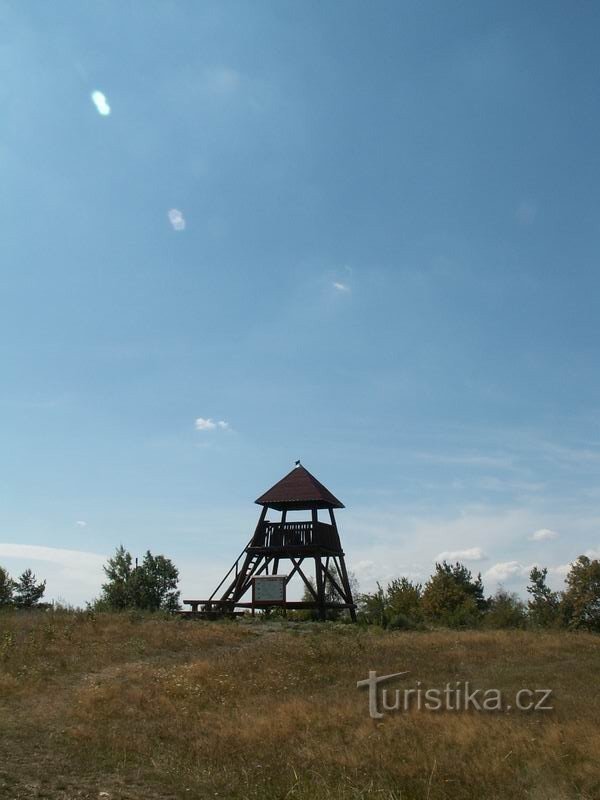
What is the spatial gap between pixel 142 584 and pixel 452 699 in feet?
104

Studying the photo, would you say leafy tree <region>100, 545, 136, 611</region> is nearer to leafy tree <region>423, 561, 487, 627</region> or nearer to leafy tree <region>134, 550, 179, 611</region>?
leafy tree <region>134, 550, 179, 611</region>

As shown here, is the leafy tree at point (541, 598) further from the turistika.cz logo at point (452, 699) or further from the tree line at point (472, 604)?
the turistika.cz logo at point (452, 699)

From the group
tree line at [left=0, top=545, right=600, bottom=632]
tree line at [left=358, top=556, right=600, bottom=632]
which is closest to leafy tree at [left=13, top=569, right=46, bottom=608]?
tree line at [left=0, top=545, right=600, bottom=632]

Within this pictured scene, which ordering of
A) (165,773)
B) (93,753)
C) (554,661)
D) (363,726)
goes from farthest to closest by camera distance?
(554,661)
(363,726)
(93,753)
(165,773)

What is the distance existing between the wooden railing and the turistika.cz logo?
20186 millimetres

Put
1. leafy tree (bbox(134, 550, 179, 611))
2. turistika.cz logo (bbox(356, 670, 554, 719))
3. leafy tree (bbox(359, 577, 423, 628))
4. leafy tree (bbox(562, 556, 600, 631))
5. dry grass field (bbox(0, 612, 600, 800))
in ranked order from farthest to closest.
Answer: leafy tree (bbox(562, 556, 600, 631))
leafy tree (bbox(134, 550, 179, 611))
leafy tree (bbox(359, 577, 423, 628))
turistika.cz logo (bbox(356, 670, 554, 719))
dry grass field (bbox(0, 612, 600, 800))

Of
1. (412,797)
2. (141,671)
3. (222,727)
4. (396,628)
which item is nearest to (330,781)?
(412,797)

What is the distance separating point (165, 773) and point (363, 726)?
358 cm

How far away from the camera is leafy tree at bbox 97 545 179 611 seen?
40500 mm

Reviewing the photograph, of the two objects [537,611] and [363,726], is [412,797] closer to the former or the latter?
[363,726]

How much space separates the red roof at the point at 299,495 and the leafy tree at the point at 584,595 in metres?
28.2

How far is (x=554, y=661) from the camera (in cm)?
1912

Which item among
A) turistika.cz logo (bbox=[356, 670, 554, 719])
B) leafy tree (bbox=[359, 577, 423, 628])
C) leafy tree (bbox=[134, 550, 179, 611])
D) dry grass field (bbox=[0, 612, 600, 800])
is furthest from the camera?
leafy tree (bbox=[134, 550, 179, 611])

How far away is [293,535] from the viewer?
35125mm
